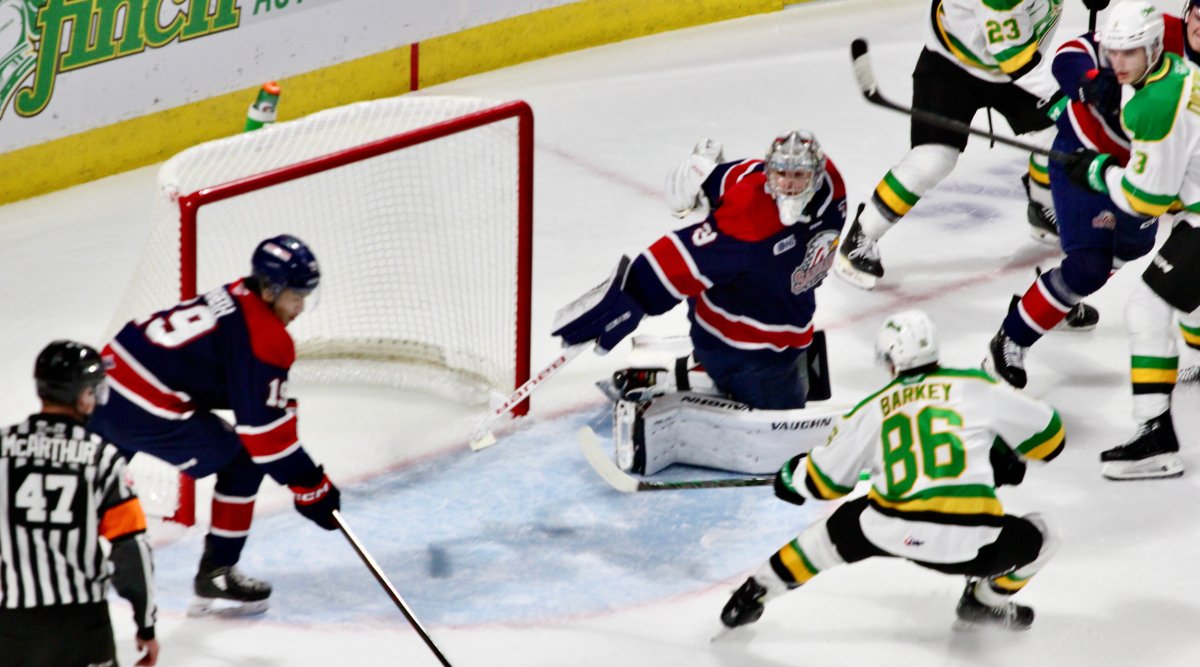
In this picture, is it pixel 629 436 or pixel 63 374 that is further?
pixel 629 436

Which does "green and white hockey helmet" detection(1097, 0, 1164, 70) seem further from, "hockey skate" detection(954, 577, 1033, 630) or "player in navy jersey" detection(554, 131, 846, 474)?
"hockey skate" detection(954, 577, 1033, 630)

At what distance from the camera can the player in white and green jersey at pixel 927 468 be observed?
10.6 feet

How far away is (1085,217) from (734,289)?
0.93 m

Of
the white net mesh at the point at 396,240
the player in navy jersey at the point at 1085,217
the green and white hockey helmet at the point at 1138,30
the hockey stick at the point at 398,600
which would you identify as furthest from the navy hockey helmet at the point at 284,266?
the player in navy jersey at the point at 1085,217

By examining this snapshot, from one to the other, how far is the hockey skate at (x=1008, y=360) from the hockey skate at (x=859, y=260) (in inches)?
27.8

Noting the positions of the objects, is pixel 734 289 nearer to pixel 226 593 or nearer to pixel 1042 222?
pixel 226 593

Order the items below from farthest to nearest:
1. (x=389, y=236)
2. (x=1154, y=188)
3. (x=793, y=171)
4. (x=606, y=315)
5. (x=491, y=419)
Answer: (x=389, y=236) < (x=491, y=419) < (x=606, y=315) < (x=1154, y=188) < (x=793, y=171)

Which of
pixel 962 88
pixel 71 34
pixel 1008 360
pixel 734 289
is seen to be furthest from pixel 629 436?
pixel 71 34

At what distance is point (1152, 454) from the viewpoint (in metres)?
4.17

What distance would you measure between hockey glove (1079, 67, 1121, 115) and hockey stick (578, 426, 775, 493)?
1224 millimetres

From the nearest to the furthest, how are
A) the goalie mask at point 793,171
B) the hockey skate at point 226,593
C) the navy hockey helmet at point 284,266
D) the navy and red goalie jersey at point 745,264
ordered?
the navy hockey helmet at point 284,266 → the hockey skate at point 226,593 → the goalie mask at point 793,171 → the navy and red goalie jersey at point 745,264

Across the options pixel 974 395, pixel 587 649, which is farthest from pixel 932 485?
pixel 587 649

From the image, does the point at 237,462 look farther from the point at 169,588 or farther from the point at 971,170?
the point at 971,170

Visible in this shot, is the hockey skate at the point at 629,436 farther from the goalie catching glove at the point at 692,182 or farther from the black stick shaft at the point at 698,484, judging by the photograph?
the goalie catching glove at the point at 692,182
